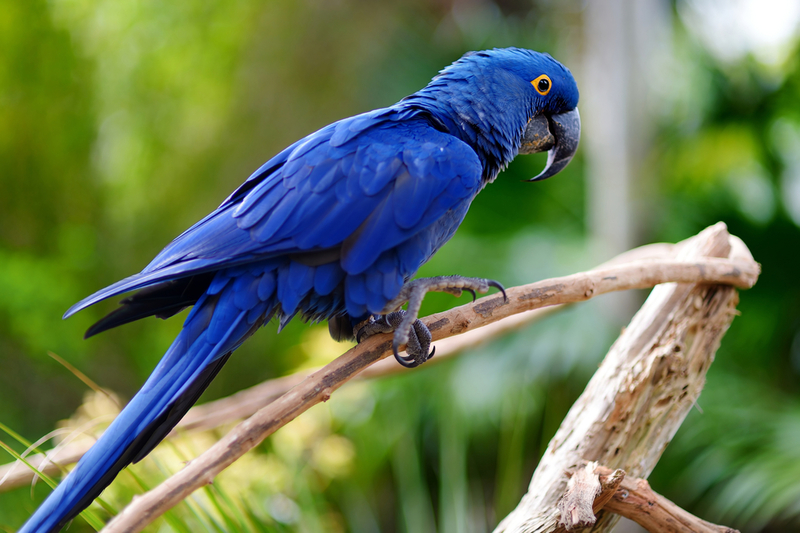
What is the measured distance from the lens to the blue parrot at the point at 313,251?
1059 mm

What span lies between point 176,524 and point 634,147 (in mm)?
2472

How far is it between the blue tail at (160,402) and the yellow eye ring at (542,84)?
3.17 feet

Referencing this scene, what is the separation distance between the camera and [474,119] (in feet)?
4.45

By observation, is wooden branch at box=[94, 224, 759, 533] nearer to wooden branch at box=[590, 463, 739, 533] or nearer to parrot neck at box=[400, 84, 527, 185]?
wooden branch at box=[590, 463, 739, 533]

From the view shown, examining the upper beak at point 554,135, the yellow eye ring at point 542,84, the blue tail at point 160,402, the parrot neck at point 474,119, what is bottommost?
the blue tail at point 160,402

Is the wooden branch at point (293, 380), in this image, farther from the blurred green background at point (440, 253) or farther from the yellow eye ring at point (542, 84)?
the yellow eye ring at point (542, 84)

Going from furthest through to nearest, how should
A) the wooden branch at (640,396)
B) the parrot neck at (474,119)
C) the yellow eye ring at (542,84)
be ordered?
the yellow eye ring at (542,84), the parrot neck at (474,119), the wooden branch at (640,396)

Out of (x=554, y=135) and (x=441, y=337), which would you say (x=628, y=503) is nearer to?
(x=441, y=337)

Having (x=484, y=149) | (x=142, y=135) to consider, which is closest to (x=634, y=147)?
(x=484, y=149)

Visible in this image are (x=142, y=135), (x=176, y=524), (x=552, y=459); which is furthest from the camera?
(x=142, y=135)

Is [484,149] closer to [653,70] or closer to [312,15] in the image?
[653,70]

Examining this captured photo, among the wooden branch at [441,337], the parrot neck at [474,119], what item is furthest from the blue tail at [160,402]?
the parrot neck at [474,119]

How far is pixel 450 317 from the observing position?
117 centimetres

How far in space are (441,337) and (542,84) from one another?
31.7 inches
